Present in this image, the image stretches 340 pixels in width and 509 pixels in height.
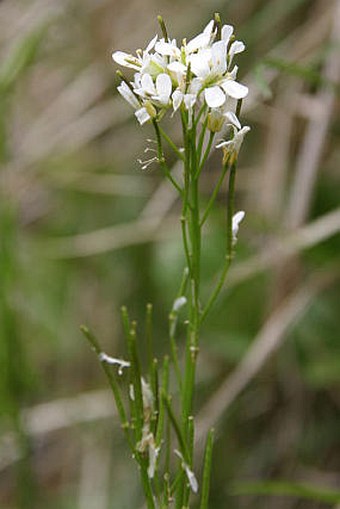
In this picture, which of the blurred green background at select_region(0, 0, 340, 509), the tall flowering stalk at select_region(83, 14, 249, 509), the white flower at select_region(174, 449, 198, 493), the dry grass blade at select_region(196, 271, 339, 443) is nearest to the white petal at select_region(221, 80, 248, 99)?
the tall flowering stalk at select_region(83, 14, 249, 509)

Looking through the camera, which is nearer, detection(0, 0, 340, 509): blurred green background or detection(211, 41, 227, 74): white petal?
detection(211, 41, 227, 74): white petal

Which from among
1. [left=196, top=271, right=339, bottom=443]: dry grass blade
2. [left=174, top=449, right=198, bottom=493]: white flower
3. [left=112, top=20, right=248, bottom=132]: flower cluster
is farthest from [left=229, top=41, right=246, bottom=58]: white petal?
[left=196, top=271, right=339, bottom=443]: dry grass blade

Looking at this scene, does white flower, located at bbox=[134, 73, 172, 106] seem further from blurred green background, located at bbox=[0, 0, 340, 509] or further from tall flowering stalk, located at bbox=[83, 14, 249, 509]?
blurred green background, located at bbox=[0, 0, 340, 509]

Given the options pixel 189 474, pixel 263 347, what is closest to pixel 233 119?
pixel 189 474

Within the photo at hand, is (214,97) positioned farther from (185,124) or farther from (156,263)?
(156,263)

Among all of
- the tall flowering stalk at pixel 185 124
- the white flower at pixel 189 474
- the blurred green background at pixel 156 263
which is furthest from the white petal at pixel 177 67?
the blurred green background at pixel 156 263

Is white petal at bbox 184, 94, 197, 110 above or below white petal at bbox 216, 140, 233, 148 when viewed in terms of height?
above

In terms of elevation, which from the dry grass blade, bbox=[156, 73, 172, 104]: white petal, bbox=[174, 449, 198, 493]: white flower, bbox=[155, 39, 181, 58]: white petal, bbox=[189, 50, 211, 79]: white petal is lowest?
the dry grass blade

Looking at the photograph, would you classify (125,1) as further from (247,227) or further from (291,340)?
(291,340)

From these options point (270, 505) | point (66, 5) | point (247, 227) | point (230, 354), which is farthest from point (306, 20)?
point (270, 505)
